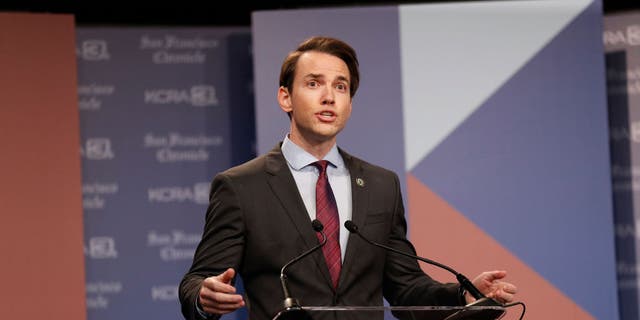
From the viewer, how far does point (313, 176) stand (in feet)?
10.1

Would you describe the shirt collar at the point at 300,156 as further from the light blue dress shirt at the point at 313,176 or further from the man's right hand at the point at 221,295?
the man's right hand at the point at 221,295

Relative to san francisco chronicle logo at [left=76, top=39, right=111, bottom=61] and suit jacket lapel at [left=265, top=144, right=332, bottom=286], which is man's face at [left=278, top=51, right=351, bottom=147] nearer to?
suit jacket lapel at [left=265, top=144, right=332, bottom=286]

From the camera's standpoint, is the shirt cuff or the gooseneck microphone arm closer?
Result: the gooseneck microphone arm

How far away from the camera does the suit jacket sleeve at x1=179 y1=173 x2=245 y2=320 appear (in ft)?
9.39

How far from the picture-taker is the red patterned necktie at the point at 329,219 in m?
2.91

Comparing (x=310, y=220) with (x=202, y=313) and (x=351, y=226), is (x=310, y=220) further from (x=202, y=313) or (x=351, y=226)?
(x=202, y=313)

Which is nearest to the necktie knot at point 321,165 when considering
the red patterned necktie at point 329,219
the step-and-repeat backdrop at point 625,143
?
the red patterned necktie at point 329,219

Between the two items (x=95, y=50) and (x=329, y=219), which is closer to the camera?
(x=329, y=219)

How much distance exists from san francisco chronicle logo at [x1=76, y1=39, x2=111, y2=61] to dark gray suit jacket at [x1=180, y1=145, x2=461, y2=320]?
281cm

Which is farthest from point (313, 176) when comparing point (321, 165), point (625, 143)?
point (625, 143)

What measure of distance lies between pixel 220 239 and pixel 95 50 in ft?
9.88

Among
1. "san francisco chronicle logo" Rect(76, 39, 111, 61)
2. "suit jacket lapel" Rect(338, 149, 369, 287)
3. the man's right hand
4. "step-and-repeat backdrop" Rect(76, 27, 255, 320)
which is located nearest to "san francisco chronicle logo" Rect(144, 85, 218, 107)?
"step-and-repeat backdrop" Rect(76, 27, 255, 320)

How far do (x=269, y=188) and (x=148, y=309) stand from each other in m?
2.85

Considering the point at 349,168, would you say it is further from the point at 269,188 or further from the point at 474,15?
the point at 474,15
